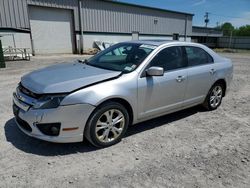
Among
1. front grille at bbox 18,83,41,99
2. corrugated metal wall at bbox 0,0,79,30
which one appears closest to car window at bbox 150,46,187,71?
front grille at bbox 18,83,41,99

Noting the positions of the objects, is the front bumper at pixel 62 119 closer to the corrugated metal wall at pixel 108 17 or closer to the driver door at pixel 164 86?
the driver door at pixel 164 86

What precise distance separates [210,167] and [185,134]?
1.01m

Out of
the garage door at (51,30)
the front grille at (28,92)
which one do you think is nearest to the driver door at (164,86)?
the front grille at (28,92)

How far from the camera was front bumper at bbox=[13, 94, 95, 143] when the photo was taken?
291cm

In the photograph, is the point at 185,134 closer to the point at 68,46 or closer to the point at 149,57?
the point at 149,57

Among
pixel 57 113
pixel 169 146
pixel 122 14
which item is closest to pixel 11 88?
pixel 57 113

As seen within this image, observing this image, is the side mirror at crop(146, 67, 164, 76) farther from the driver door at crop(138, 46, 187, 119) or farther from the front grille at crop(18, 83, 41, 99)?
the front grille at crop(18, 83, 41, 99)

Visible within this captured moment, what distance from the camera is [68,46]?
842 inches

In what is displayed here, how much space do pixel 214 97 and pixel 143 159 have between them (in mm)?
2817

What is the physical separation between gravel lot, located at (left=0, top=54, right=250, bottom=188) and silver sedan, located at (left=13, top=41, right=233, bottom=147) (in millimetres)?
287

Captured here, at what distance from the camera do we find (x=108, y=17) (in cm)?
2362

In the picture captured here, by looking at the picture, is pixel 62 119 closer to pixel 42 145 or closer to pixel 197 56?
pixel 42 145

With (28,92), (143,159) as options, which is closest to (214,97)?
(143,159)

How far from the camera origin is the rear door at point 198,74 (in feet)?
14.2
